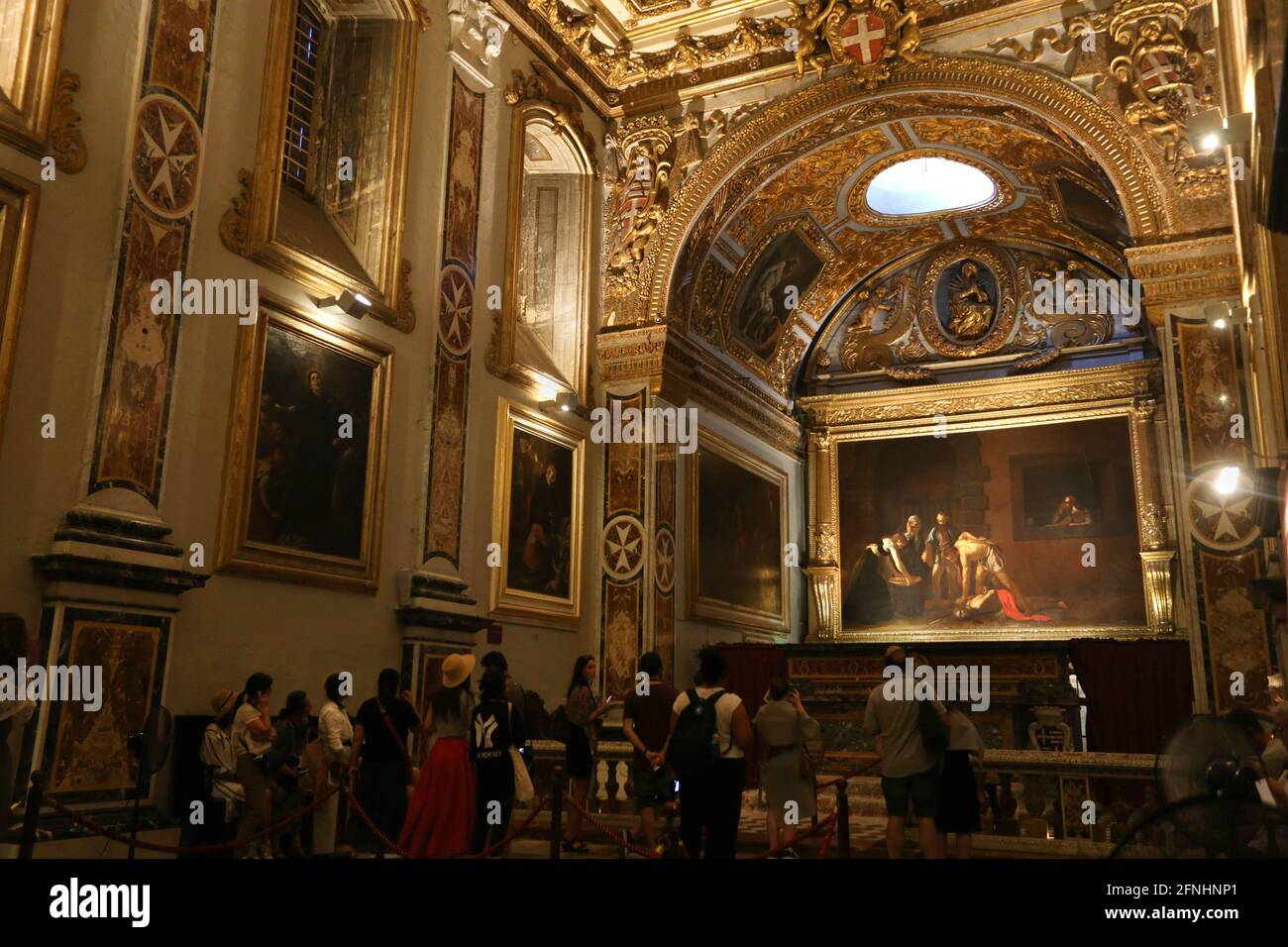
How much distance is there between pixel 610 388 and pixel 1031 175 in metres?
6.92

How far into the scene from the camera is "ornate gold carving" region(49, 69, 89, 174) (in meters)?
7.97

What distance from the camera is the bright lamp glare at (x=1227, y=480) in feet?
35.9

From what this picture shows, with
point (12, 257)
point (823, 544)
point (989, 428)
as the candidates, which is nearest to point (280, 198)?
point (12, 257)

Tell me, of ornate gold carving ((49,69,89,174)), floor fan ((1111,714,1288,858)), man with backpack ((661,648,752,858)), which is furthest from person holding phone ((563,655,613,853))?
floor fan ((1111,714,1288,858))

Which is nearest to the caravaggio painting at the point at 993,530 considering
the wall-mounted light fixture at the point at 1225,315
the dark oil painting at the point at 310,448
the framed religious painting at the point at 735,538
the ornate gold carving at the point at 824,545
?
the ornate gold carving at the point at 824,545

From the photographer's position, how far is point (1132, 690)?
12.5 metres

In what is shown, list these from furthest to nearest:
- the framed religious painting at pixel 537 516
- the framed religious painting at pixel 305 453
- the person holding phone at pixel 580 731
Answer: the framed religious painting at pixel 537 516 → the framed religious painting at pixel 305 453 → the person holding phone at pixel 580 731

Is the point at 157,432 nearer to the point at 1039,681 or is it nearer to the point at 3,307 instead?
the point at 3,307

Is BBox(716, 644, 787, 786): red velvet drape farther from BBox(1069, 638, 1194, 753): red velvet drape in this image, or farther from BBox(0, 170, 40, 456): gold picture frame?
BBox(0, 170, 40, 456): gold picture frame

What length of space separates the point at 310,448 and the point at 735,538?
8.03 m

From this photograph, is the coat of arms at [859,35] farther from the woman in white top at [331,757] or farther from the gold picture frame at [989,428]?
the woman in white top at [331,757]

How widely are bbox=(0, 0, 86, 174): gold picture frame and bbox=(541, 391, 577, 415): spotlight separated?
21.0 feet

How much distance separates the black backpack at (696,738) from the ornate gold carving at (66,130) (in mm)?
6000

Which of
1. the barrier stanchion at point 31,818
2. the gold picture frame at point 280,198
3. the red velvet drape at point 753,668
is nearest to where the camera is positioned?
the barrier stanchion at point 31,818
